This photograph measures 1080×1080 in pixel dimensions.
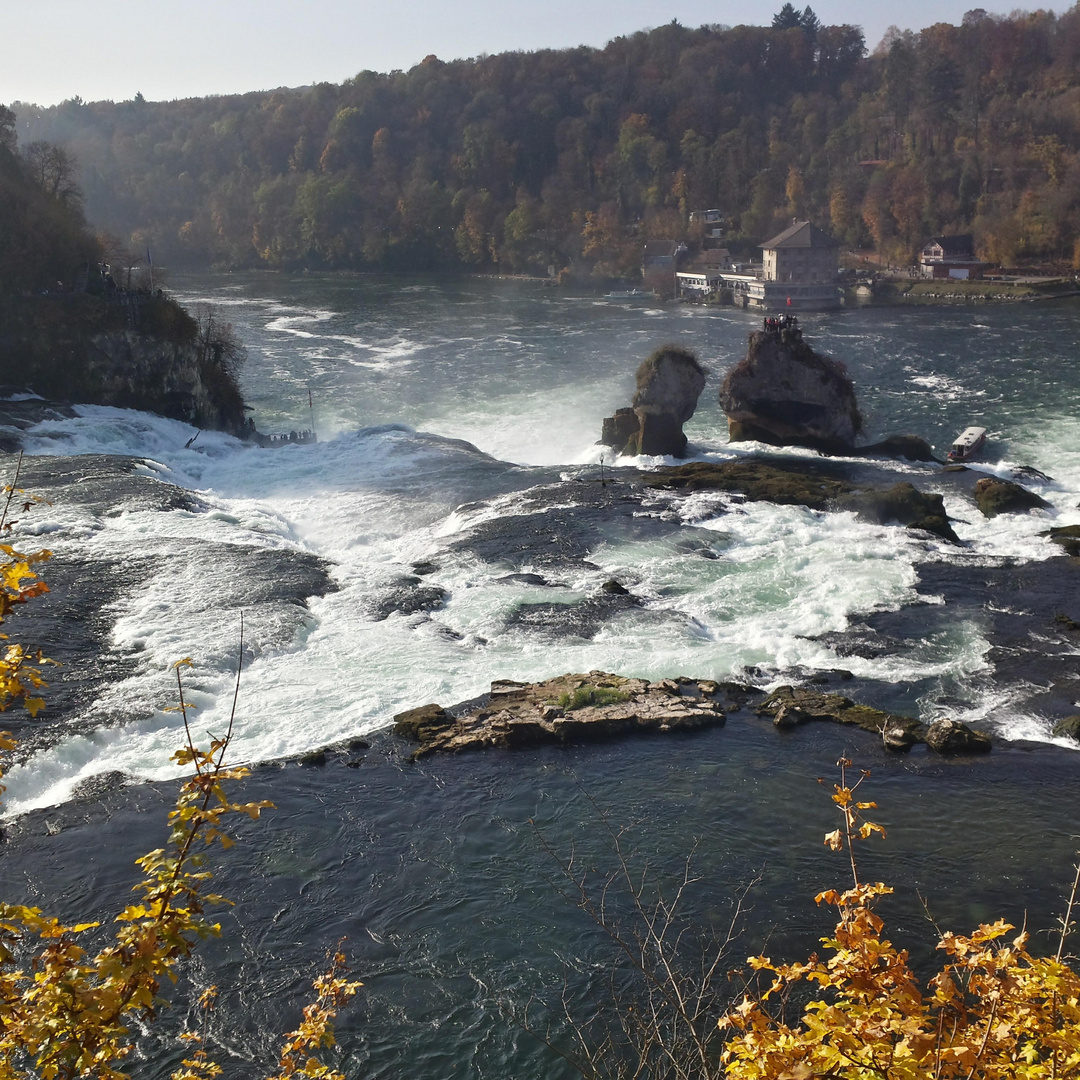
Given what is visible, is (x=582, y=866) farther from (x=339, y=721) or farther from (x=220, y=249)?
(x=220, y=249)

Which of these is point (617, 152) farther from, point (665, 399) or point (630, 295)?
point (665, 399)

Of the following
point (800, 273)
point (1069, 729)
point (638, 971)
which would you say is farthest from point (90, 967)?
point (800, 273)

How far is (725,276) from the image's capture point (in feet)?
320

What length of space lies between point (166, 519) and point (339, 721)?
596 inches

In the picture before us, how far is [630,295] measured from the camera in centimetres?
10412

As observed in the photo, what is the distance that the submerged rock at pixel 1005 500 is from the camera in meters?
32.1

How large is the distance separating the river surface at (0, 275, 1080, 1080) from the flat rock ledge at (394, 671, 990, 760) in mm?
487

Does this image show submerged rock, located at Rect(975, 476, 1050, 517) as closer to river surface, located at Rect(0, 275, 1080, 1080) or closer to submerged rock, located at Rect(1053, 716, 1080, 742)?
A: river surface, located at Rect(0, 275, 1080, 1080)

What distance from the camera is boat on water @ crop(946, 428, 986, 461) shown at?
1554 inches

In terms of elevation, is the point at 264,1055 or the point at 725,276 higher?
the point at 725,276

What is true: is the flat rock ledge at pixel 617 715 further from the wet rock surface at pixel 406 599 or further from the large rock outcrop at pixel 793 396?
the large rock outcrop at pixel 793 396

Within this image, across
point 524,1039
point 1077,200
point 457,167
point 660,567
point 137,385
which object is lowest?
point 524,1039

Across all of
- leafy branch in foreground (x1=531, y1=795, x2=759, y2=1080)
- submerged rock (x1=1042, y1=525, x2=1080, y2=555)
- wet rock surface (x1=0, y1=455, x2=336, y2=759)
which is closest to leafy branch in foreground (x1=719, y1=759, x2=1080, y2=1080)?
leafy branch in foreground (x1=531, y1=795, x2=759, y2=1080)

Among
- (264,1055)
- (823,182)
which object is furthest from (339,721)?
(823,182)
